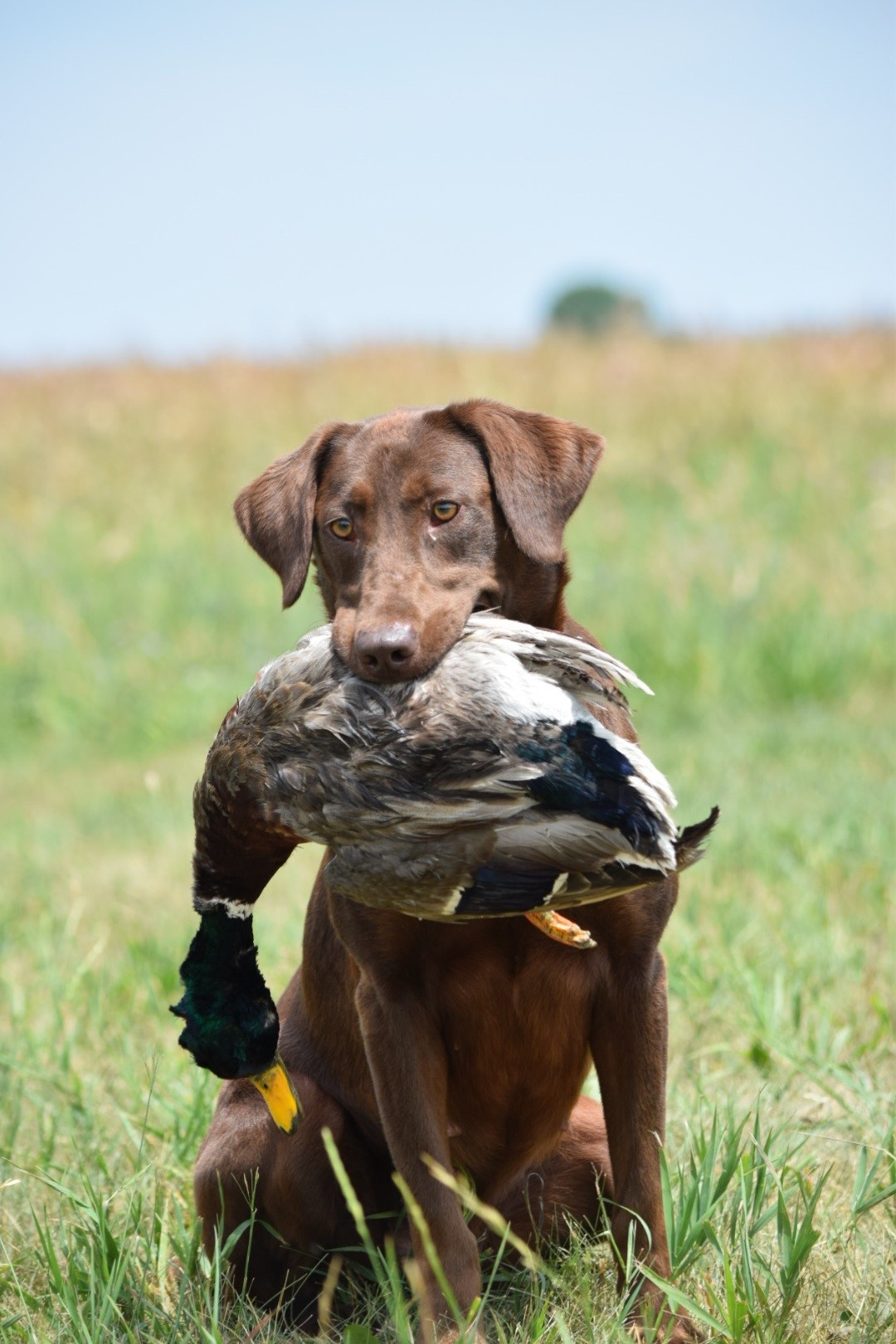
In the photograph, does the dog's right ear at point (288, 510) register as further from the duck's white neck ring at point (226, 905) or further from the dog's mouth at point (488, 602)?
the duck's white neck ring at point (226, 905)

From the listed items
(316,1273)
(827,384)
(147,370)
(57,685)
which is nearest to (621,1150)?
(316,1273)

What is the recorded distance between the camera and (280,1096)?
2.39 m

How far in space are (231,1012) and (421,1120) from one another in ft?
1.21

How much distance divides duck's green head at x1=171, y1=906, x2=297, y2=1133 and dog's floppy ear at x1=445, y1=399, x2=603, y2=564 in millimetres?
846

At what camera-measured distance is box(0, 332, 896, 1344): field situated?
233cm

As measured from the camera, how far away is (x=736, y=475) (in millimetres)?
10352

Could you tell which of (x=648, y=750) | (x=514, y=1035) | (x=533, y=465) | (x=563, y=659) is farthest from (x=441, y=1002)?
(x=648, y=750)

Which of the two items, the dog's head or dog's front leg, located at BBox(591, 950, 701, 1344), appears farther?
the dog's head

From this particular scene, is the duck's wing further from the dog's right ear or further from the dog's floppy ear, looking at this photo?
the dog's right ear

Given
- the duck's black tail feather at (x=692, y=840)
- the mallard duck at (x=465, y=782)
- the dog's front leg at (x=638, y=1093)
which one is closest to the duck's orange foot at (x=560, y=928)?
the mallard duck at (x=465, y=782)

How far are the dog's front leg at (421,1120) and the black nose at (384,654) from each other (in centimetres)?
51

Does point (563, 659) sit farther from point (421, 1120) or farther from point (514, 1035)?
point (421, 1120)

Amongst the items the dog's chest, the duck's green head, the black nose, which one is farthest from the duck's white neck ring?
the black nose

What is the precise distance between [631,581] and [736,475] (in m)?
2.53
